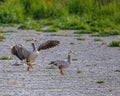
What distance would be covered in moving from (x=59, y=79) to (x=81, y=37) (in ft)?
41.6

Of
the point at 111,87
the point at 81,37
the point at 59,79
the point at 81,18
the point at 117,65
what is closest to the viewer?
the point at 111,87

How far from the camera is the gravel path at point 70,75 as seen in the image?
12.8m

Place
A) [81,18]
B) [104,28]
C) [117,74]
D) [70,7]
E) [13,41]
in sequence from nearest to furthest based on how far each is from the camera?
[117,74], [13,41], [104,28], [81,18], [70,7]

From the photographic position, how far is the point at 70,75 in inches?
602

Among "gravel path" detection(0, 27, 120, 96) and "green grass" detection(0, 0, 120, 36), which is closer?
"gravel path" detection(0, 27, 120, 96)

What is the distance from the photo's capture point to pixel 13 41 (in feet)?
82.8

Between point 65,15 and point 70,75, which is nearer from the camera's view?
point 70,75

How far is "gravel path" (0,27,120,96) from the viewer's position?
12.8 m

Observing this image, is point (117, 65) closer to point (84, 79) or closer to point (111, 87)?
point (84, 79)

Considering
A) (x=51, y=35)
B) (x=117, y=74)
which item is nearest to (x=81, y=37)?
(x=51, y=35)

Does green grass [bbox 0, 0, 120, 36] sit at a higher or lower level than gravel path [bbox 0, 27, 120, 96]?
lower

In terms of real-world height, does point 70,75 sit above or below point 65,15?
above

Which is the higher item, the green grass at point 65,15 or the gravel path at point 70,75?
the gravel path at point 70,75

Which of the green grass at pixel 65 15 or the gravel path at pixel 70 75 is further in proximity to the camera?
the green grass at pixel 65 15
